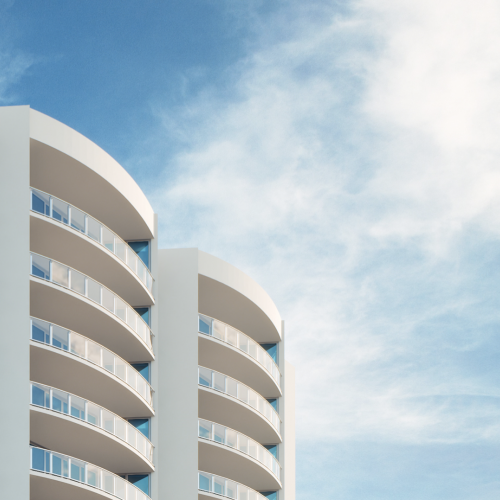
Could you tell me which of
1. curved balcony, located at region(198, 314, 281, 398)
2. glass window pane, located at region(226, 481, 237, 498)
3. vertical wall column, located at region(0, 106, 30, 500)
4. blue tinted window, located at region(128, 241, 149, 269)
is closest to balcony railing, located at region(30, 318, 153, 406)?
vertical wall column, located at region(0, 106, 30, 500)

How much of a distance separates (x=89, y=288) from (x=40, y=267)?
317cm

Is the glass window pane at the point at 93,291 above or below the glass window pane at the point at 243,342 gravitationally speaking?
below

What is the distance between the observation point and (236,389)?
42.2 meters

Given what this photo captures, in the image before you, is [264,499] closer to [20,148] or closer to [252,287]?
[252,287]

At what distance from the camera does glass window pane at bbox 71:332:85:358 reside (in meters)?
31.4

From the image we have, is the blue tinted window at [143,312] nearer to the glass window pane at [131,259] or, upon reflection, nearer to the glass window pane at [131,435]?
the glass window pane at [131,259]

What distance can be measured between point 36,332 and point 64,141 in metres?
7.41

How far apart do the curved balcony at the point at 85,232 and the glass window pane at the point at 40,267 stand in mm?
1540

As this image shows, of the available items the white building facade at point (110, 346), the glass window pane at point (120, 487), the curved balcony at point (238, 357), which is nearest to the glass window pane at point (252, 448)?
the white building facade at point (110, 346)

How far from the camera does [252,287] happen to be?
44938 millimetres

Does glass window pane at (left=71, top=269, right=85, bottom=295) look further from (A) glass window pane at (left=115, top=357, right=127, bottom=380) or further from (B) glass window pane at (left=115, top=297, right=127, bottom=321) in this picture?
(A) glass window pane at (left=115, top=357, right=127, bottom=380)

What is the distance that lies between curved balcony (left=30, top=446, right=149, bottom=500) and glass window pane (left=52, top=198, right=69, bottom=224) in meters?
8.89

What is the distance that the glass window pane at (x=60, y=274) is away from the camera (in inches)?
1222

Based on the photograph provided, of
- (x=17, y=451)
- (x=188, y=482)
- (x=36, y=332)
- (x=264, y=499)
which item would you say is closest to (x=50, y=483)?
(x=17, y=451)
